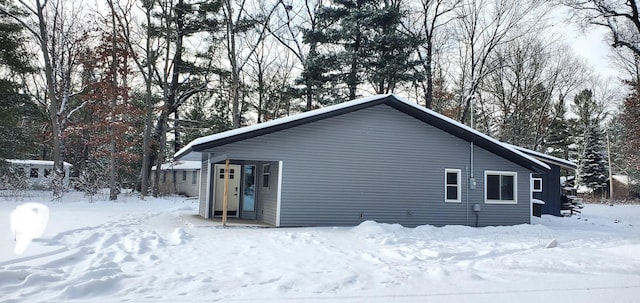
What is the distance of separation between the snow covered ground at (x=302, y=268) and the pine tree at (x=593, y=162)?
33.7 m

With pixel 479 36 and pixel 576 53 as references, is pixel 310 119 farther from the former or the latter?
pixel 576 53

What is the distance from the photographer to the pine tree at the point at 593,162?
3975cm

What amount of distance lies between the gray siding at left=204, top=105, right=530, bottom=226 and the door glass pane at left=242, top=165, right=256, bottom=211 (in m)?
1.29

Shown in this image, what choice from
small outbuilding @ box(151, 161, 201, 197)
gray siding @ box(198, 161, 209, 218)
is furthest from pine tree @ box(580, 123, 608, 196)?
gray siding @ box(198, 161, 209, 218)

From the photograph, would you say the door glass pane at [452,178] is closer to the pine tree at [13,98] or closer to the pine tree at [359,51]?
the pine tree at [359,51]

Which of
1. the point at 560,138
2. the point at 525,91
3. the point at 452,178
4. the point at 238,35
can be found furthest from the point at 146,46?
the point at 560,138

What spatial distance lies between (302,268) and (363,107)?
6.83 m

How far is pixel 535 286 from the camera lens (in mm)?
5625

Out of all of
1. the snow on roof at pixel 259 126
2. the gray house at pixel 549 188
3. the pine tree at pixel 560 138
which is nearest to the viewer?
the snow on roof at pixel 259 126

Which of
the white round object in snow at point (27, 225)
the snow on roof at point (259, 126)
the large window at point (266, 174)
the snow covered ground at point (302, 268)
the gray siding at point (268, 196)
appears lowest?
the snow covered ground at point (302, 268)

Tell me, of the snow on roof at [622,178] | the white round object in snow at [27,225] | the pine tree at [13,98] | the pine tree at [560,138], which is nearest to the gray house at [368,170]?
the white round object in snow at [27,225]

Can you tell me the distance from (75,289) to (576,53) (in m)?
34.7

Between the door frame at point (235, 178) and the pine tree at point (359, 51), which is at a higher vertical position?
the pine tree at point (359, 51)

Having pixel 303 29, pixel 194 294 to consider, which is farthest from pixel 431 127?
pixel 303 29
